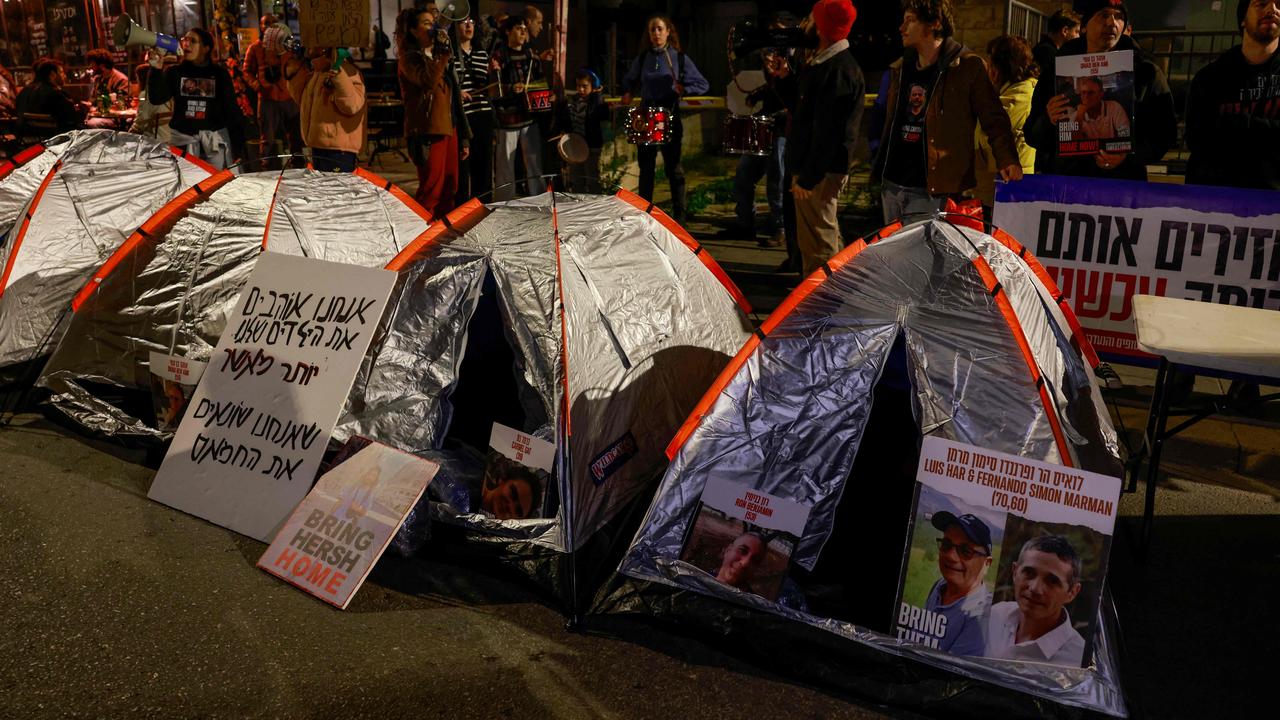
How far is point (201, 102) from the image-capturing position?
861 centimetres

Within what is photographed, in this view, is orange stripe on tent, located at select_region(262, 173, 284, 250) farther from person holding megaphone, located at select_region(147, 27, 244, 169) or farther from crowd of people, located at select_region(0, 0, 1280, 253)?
person holding megaphone, located at select_region(147, 27, 244, 169)

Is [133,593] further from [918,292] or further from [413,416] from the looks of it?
[918,292]

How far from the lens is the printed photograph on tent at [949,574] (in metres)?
3.03

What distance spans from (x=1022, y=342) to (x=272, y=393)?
9.85ft

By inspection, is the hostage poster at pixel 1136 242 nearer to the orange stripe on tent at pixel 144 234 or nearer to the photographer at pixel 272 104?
the orange stripe on tent at pixel 144 234

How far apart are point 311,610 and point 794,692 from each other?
5.63ft

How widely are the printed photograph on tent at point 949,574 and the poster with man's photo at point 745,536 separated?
Result: 0.38 meters

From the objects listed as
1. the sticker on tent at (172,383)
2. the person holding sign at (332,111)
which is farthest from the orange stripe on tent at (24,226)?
the person holding sign at (332,111)

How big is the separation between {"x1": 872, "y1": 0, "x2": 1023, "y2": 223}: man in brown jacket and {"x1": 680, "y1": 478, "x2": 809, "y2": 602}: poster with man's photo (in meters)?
2.70

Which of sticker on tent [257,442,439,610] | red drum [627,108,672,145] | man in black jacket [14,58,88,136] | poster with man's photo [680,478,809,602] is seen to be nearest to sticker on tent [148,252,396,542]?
sticker on tent [257,442,439,610]

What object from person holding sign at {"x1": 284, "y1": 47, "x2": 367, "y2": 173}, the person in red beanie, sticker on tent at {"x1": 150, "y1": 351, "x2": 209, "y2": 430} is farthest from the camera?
person holding sign at {"x1": 284, "y1": 47, "x2": 367, "y2": 173}

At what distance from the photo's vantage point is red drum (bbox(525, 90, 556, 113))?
8.30 m

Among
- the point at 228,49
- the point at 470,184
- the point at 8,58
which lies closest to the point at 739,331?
the point at 470,184

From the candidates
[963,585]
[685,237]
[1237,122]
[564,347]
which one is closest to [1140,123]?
[1237,122]
